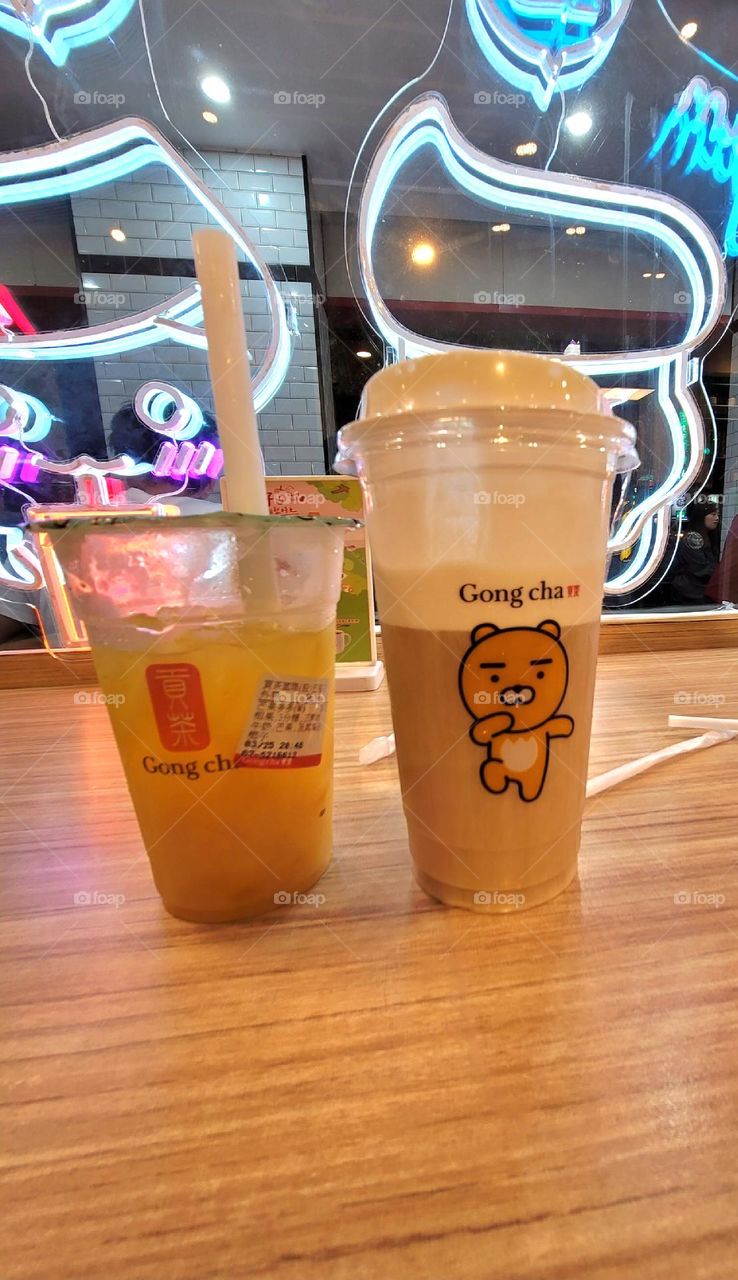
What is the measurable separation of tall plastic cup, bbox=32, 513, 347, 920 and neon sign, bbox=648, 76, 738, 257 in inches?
88.8

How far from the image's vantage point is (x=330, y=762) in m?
0.40

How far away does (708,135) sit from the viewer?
1.82 m

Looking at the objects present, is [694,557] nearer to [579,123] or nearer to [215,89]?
[579,123]

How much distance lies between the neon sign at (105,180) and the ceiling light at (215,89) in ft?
1.23

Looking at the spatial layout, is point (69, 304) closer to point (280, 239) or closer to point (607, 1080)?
point (280, 239)

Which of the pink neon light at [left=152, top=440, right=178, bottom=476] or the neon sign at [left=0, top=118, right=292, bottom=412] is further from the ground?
the neon sign at [left=0, top=118, right=292, bottom=412]

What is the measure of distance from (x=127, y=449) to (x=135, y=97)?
1.28m

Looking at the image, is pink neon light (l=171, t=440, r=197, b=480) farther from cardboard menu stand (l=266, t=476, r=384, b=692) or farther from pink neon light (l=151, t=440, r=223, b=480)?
cardboard menu stand (l=266, t=476, r=384, b=692)

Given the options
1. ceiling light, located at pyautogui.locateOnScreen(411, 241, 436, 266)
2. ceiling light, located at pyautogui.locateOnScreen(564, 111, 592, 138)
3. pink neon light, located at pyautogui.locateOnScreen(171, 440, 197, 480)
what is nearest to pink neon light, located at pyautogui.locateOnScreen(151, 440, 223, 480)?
pink neon light, located at pyautogui.locateOnScreen(171, 440, 197, 480)

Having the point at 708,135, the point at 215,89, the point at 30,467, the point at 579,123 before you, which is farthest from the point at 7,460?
the point at 708,135

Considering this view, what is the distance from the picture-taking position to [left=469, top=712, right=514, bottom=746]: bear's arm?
1.08 feet

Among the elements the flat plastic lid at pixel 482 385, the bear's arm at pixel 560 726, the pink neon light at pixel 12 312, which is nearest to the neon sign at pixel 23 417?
the pink neon light at pixel 12 312

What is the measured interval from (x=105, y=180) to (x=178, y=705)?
2595 millimetres

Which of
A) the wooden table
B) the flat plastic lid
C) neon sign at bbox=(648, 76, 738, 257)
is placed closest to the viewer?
the wooden table
